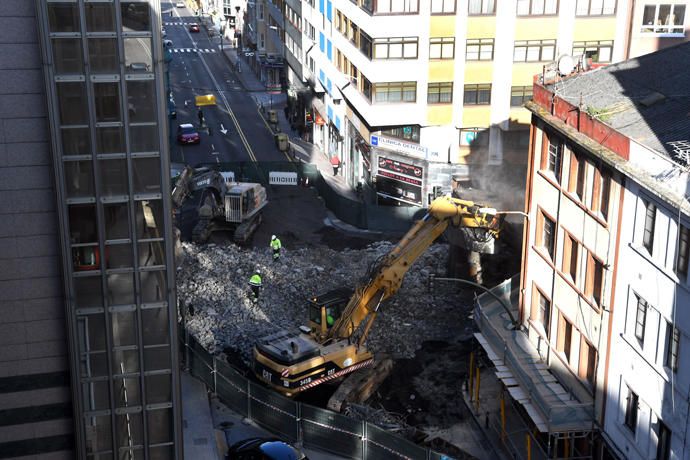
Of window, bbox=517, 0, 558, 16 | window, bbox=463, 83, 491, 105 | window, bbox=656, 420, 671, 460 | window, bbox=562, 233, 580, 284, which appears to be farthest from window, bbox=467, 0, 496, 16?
window, bbox=656, 420, 671, 460

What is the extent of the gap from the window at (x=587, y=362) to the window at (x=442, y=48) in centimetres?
3561

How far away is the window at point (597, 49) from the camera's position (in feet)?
222

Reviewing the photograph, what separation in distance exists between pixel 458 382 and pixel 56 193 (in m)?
24.6

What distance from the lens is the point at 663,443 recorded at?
31047 millimetres

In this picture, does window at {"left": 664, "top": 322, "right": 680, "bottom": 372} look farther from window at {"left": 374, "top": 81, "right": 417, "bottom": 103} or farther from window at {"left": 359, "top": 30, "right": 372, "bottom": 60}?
window at {"left": 359, "top": 30, "right": 372, "bottom": 60}

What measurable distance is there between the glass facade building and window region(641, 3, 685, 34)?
48081mm

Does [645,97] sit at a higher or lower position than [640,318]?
higher

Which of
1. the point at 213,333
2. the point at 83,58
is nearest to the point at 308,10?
the point at 213,333

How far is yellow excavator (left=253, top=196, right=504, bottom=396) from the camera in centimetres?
4275

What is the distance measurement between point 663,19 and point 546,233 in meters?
32.1

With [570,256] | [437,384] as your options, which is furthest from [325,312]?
[570,256]

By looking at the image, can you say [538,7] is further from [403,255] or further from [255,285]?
[403,255]

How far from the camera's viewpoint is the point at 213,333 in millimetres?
50750

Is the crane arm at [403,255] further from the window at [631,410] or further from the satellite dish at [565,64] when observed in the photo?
the window at [631,410]
